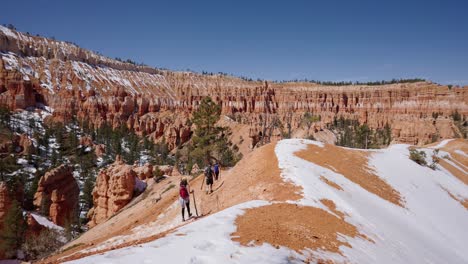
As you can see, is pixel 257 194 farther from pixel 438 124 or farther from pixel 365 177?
pixel 438 124

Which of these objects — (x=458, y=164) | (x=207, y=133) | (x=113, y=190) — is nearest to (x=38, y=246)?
(x=113, y=190)

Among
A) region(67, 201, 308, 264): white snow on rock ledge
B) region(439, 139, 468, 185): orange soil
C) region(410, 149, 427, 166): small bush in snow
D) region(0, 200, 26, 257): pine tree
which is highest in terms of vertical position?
region(67, 201, 308, 264): white snow on rock ledge

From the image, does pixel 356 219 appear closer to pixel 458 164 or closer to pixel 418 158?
pixel 418 158

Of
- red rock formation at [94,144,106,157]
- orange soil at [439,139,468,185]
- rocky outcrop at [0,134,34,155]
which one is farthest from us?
red rock formation at [94,144,106,157]

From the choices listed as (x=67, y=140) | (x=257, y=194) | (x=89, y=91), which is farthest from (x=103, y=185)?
(x=89, y=91)

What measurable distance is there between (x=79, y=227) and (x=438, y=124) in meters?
109

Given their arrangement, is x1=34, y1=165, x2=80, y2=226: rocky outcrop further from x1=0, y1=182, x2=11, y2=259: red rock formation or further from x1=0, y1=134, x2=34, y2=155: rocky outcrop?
x1=0, y1=134, x2=34, y2=155: rocky outcrop

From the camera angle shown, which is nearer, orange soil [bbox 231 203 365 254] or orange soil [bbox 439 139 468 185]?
orange soil [bbox 231 203 365 254]

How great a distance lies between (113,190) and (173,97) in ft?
388

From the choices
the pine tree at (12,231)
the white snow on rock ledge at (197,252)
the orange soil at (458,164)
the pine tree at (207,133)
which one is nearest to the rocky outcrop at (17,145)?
the pine tree at (12,231)

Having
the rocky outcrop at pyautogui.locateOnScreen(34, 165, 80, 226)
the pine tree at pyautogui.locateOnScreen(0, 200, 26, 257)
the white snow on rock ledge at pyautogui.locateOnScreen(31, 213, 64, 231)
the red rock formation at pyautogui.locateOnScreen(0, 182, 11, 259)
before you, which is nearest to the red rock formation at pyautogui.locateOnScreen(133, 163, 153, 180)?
the rocky outcrop at pyautogui.locateOnScreen(34, 165, 80, 226)

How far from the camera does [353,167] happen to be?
17.5 m

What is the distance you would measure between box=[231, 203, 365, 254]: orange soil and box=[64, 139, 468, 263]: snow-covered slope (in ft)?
0.32

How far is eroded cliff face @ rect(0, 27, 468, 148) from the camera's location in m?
108
